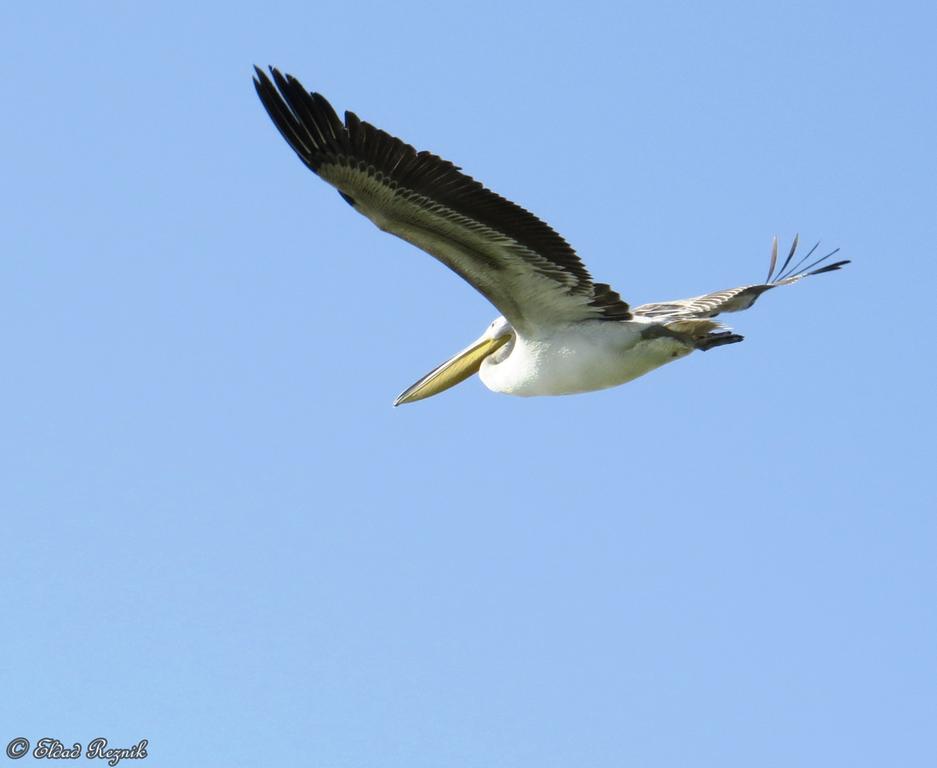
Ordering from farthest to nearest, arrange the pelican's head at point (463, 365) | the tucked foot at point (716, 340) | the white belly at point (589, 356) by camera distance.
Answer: the pelican's head at point (463, 365) → the white belly at point (589, 356) → the tucked foot at point (716, 340)

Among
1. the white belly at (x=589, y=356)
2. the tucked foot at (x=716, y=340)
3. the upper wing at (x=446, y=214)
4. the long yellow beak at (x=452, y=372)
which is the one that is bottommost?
the tucked foot at (x=716, y=340)

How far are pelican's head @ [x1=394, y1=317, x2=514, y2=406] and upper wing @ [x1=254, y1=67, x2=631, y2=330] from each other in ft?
4.25

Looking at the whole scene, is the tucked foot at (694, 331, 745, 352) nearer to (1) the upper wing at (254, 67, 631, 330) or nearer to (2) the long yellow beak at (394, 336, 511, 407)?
(1) the upper wing at (254, 67, 631, 330)

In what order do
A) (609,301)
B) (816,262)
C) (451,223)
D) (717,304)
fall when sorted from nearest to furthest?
(451,223) < (609,301) < (717,304) < (816,262)

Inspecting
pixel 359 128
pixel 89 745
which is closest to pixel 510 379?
pixel 359 128

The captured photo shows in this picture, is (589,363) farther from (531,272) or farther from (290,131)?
(290,131)

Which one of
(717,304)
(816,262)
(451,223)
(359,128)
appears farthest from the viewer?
(816,262)

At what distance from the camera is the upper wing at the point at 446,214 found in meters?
10.0

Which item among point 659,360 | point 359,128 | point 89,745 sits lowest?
point 89,745

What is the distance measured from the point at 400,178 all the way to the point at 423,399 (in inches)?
155

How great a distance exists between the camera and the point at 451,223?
1066 cm

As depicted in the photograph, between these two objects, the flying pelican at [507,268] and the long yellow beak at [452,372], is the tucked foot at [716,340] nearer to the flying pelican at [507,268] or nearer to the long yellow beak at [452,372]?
the flying pelican at [507,268]

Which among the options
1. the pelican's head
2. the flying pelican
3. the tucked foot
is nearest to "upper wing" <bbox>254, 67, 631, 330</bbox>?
the flying pelican

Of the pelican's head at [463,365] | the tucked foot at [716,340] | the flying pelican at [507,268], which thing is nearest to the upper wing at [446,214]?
the flying pelican at [507,268]
